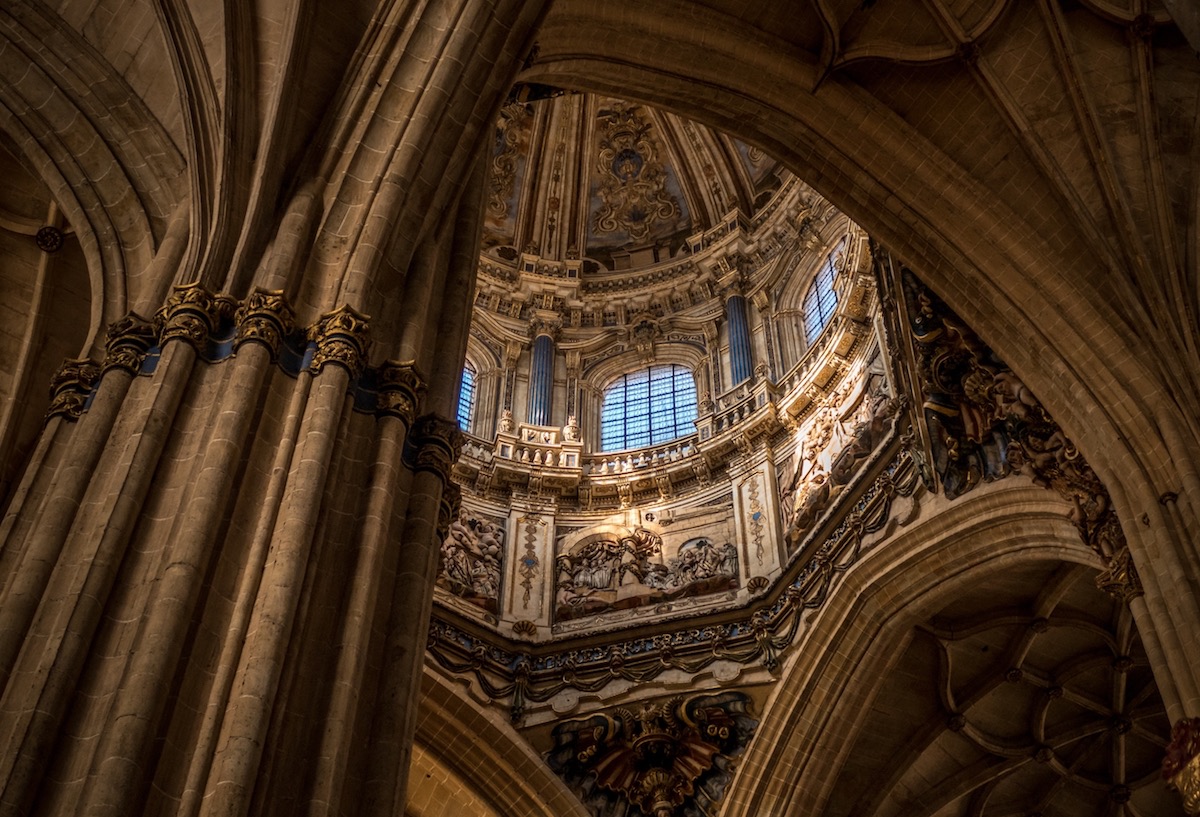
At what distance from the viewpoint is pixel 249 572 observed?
5.83 meters

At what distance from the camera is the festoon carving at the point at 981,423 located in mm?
11367

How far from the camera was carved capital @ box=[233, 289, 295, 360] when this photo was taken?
264 inches

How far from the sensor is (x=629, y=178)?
22578 millimetres

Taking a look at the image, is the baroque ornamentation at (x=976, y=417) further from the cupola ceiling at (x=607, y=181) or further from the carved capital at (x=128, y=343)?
the cupola ceiling at (x=607, y=181)

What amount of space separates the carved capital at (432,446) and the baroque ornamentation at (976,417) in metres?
6.18

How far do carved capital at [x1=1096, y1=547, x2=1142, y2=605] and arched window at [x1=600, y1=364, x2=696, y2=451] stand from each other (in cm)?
856

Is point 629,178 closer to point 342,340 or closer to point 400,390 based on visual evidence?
point 400,390

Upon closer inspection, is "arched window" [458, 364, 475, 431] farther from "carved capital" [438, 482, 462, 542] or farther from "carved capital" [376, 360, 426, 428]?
"carved capital" [376, 360, 426, 428]

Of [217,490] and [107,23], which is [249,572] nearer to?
[217,490]

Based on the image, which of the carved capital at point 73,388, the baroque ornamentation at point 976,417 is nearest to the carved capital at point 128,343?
the carved capital at point 73,388

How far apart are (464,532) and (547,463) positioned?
1.74 metres

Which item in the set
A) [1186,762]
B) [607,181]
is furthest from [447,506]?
[607,181]

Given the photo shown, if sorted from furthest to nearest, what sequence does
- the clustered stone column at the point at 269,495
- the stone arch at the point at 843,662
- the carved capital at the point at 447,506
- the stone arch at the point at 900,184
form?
the stone arch at the point at 843,662, the stone arch at the point at 900,184, the carved capital at the point at 447,506, the clustered stone column at the point at 269,495

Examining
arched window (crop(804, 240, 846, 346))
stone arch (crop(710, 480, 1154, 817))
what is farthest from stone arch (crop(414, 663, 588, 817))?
arched window (crop(804, 240, 846, 346))
